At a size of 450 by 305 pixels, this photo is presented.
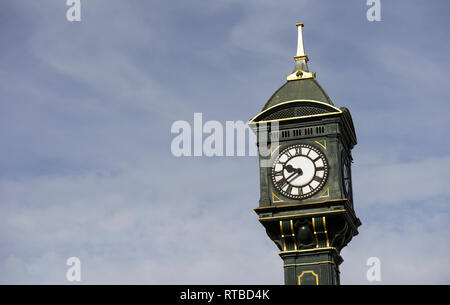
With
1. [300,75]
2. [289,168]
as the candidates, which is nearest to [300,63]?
[300,75]

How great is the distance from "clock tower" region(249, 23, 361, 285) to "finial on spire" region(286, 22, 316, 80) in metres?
0.22

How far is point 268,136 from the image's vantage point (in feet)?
189

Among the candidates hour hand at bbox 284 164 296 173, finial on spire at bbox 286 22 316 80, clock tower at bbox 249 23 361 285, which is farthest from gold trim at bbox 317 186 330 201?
finial on spire at bbox 286 22 316 80

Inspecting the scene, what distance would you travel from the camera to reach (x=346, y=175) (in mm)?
58156

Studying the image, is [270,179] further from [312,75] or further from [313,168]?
[312,75]

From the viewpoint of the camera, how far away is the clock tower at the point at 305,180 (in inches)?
2178

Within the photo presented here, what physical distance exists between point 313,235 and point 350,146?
6.61 m

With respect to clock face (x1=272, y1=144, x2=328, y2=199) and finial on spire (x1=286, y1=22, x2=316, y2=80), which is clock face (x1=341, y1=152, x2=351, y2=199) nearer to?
clock face (x1=272, y1=144, x2=328, y2=199)

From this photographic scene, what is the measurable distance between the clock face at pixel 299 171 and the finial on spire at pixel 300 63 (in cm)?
412

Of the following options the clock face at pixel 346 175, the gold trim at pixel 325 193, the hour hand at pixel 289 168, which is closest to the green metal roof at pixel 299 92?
the clock face at pixel 346 175

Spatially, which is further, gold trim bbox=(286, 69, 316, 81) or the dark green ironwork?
gold trim bbox=(286, 69, 316, 81)

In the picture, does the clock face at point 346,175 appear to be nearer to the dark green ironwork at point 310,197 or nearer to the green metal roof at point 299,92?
the dark green ironwork at point 310,197

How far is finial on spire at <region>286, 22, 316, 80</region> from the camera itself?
5891 centimetres
